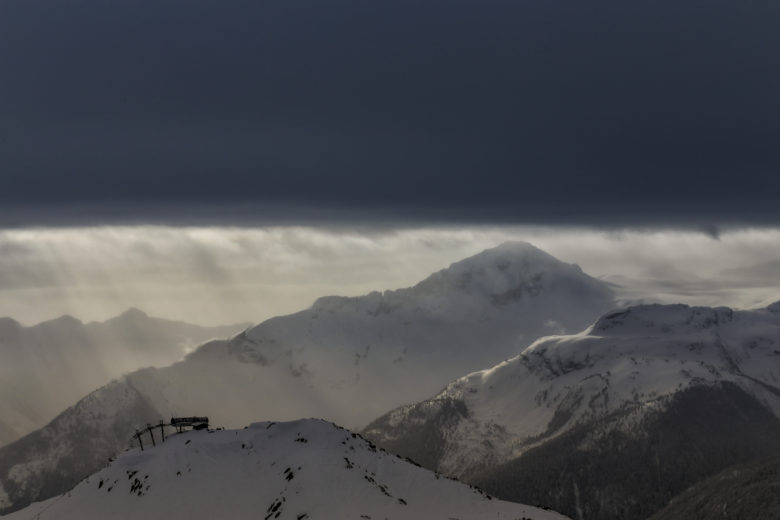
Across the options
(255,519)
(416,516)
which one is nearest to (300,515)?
(255,519)

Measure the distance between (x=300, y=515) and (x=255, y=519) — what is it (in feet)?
33.1

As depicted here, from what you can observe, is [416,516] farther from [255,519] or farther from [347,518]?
[255,519]

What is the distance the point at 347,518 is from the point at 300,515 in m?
10.4

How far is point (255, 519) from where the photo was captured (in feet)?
656

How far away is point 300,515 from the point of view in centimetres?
19612

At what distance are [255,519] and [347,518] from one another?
20410 mm

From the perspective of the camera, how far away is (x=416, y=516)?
200 meters

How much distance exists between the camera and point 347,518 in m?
192

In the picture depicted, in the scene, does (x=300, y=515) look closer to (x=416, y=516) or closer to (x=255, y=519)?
(x=255, y=519)

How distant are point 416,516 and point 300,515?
22849 millimetres

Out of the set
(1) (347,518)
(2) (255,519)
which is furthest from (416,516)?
(2) (255,519)

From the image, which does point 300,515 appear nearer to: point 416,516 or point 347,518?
Result: point 347,518
